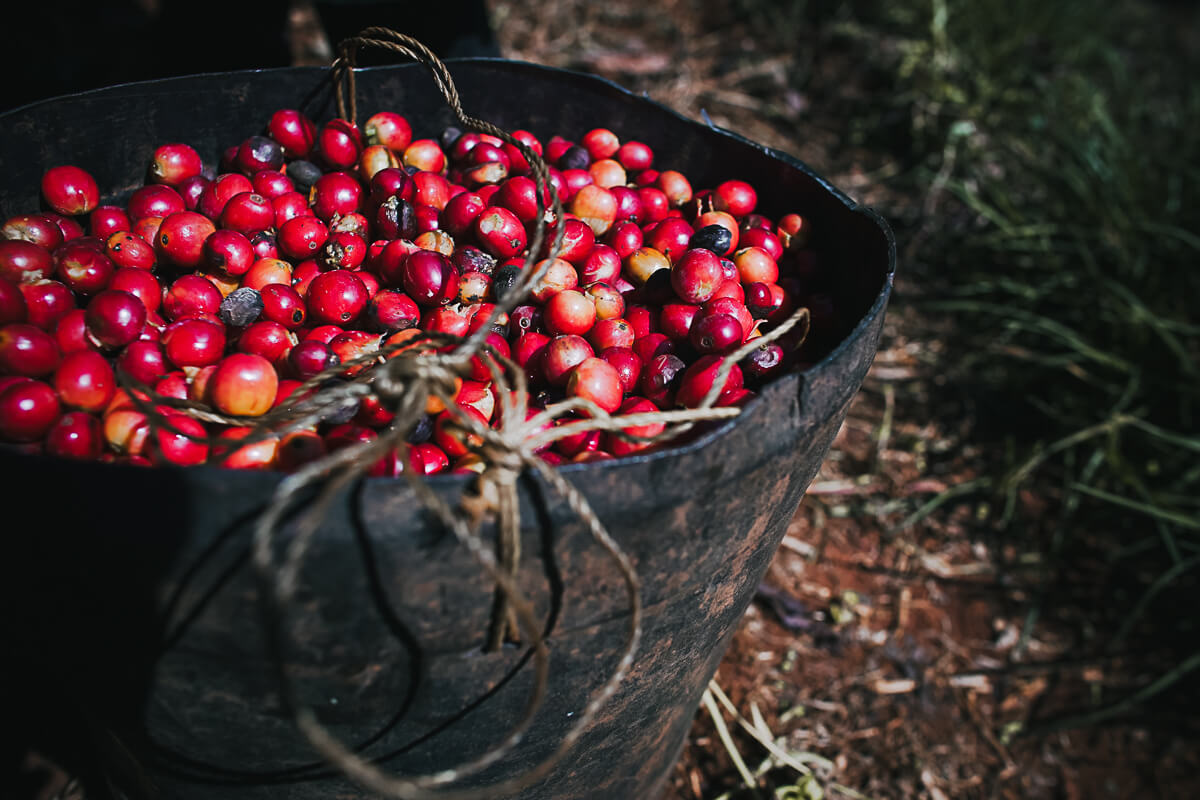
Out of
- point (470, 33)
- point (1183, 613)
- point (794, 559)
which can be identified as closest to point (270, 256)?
point (470, 33)

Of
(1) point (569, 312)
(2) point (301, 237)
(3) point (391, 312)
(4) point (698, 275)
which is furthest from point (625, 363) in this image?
(2) point (301, 237)

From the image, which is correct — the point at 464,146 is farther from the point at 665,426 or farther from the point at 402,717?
the point at 402,717

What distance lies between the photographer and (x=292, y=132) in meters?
2.41

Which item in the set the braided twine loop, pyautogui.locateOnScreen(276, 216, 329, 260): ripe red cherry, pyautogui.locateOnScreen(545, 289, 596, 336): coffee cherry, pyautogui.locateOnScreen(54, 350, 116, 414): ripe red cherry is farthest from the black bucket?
pyautogui.locateOnScreen(545, 289, 596, 336): coffee cherry

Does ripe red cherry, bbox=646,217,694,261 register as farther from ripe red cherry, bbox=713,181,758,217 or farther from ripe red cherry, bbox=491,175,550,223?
ripe red cherry, bbox=491,175,550,223

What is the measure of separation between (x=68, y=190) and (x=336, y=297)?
841 mm

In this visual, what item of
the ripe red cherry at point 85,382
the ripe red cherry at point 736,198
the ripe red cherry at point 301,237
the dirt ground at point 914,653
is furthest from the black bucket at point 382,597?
the dirt ground at point 914,653

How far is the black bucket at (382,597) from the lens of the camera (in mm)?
1191

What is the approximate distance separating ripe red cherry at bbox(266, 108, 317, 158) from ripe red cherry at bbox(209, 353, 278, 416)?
3.17 feet

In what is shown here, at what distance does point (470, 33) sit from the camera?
3887 mm

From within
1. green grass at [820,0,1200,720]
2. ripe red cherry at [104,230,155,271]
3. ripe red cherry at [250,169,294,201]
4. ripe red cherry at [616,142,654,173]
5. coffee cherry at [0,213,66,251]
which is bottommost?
green grass at [820,0,1200,720]

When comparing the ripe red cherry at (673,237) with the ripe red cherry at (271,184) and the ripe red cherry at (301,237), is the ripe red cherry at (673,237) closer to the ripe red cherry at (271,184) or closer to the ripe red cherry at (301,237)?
the ripe red cherry at (301,237)

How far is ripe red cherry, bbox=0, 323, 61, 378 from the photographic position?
1.67 m

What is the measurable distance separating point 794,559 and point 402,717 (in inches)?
104
